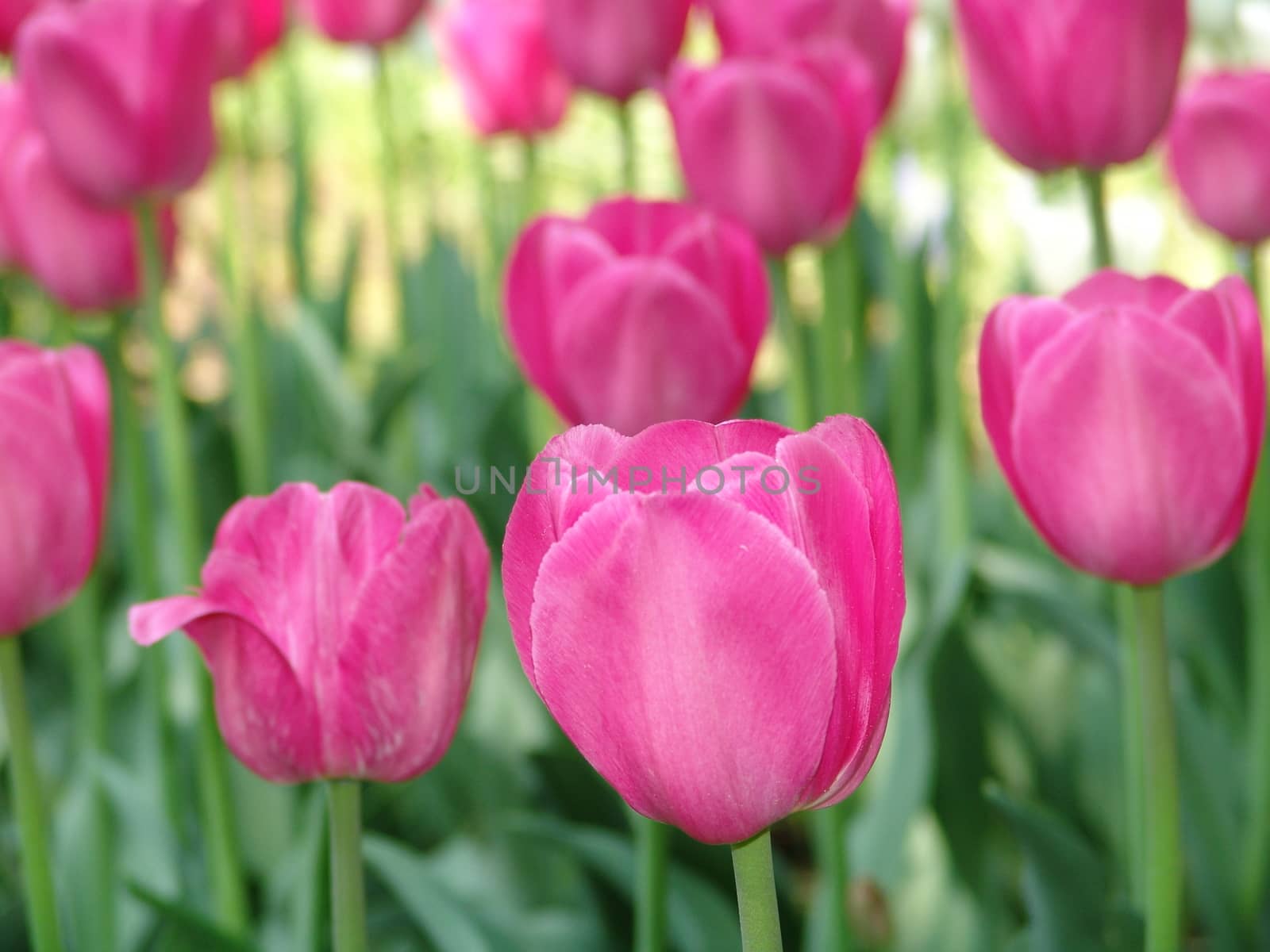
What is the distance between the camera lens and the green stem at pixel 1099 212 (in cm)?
75

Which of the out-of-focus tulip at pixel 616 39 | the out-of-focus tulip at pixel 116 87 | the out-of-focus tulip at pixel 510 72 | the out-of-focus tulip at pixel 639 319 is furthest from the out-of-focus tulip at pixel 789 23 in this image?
the out-of-focus tulip at pixel 510 72

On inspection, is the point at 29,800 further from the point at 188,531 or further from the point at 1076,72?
the point at 1076,72

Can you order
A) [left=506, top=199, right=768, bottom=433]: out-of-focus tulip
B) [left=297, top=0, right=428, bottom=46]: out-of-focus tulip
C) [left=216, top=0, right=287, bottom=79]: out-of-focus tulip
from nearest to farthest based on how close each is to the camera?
[left=506, top=199, right=768, bottom=433]: out-of-focus tulip
[left=216, top=0, right=287, bottom=79]: out-of-focus tulip
[left=297, top=0, right=428, bottom=46]: out-of-focus tulip

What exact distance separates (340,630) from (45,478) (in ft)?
0.61

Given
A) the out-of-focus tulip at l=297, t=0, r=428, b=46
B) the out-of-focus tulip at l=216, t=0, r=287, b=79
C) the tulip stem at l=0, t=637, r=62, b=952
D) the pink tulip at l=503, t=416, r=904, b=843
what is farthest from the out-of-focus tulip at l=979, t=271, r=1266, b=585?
the out-of-focus tulip at l=297, t=0, r=428, b=46

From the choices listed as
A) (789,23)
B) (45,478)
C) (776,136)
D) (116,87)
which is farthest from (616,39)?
(45,478)

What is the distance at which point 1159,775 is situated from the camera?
54cm

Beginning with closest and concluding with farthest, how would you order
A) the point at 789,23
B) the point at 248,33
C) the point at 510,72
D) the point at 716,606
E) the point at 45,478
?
the point at 716,606 → the point at 45,478 → the point at 789,23 → the point at 248,33 → the point at 510,72

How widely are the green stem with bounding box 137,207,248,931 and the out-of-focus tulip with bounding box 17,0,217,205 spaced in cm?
4

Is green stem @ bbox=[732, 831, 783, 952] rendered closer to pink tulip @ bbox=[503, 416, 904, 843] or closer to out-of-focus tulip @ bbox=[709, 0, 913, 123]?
pink tulip @ bbox=[503, 416, 904, 843]

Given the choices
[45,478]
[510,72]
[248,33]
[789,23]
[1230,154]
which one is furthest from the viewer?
[510,72]

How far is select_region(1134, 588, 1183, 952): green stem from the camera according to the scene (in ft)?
1.73

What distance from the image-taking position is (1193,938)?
3.78 ft

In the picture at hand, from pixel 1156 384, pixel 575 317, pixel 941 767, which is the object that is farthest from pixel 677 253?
pixel 941 767
